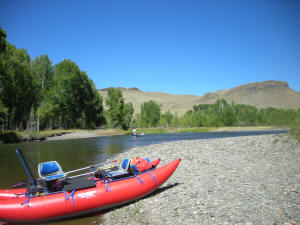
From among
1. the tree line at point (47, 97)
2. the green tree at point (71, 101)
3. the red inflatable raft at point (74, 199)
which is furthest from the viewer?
the green tree at point (71, 101)

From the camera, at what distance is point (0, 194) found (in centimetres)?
855

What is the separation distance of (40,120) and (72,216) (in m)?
60.1

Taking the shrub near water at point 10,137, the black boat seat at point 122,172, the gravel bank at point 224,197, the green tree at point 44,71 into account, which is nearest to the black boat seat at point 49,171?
the black boat seat at point 122,172

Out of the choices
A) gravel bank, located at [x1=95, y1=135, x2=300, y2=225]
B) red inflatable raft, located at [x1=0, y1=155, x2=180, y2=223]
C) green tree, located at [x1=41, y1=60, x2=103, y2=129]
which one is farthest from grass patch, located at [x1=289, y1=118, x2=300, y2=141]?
green tree, located at [x1=41, y1=60, x2=103, y2=129]

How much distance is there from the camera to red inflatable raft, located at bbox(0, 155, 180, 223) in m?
7.47

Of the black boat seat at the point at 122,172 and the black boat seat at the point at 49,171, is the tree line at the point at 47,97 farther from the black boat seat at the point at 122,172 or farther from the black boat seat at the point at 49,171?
the black boat seat at the point at 122,172

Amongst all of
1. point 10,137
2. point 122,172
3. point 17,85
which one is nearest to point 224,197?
point 122,172

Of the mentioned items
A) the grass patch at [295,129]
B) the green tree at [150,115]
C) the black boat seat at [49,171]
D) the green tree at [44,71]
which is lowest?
the black boat seat at [49,171]

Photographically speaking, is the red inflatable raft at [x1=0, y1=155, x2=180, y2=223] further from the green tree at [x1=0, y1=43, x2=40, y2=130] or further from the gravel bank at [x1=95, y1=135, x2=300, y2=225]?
the green tree at [x1=0, y1=43, x2=40, y2=130]

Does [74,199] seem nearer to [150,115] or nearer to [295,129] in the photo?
[295,129]

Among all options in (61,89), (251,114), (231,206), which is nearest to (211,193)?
(231,206)

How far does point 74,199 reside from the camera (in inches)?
310

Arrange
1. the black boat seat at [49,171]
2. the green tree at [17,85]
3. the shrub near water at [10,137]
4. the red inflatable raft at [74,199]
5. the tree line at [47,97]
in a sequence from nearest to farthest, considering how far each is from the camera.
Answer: the red inflatable raft at [74,199] → the black boat seat at [49,171] → the green tree at [17,85] → the shrub near water at [10,137] → the tree line at [47,97]

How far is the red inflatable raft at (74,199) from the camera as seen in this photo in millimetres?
7469
